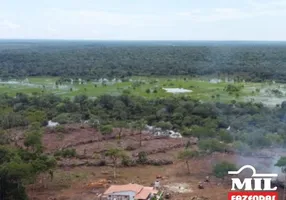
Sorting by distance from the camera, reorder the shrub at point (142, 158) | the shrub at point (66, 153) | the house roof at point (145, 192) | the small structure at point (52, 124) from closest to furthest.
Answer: the house roof at point (145, 192) → the shrub at point (142, 158) → the shrub at point (66, 153) → the small structure at point (52, 124)

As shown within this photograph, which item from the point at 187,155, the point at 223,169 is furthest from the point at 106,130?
the point at 223,169

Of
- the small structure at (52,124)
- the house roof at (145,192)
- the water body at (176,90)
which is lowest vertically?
the small structure at (52,124)

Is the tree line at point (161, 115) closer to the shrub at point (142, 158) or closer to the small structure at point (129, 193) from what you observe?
the shrub at point (142, 158)

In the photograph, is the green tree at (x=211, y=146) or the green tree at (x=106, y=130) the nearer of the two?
the green tree at (x=211, y=146)

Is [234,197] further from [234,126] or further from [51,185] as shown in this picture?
[234,126]

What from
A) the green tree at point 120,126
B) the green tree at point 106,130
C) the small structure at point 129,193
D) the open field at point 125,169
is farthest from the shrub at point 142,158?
the green tree at point 120,126

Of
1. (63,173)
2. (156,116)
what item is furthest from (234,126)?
(63,173)
